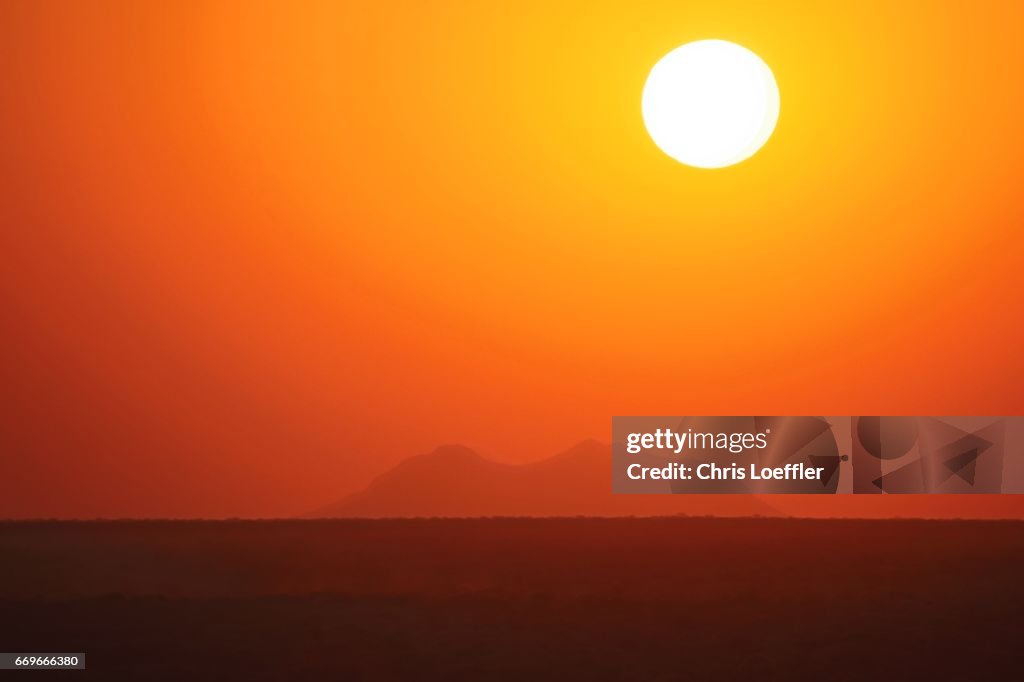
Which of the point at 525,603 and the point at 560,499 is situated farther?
the point at 560,499

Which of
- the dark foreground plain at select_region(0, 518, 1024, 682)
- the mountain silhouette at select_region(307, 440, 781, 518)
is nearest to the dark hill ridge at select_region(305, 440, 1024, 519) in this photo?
the mountain silhouette at select_region(307, 440, 781, 518)

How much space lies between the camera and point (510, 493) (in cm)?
1488

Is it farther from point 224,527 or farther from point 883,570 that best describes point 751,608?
point 224,527

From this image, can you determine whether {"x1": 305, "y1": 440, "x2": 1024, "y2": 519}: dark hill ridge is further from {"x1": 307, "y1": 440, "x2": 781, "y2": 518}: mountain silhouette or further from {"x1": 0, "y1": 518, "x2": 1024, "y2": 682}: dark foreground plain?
{"x1": 0, "y1": 518, "x2": 1024, "y2": 682}: dark foreground plain

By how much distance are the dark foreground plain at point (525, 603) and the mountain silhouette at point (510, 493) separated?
6.29ft

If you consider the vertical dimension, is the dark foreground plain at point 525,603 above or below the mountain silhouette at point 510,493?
below

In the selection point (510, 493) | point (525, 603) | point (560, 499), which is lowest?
point (525, 603)

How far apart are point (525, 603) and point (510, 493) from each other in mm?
7060

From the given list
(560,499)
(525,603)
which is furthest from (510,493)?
(525,603)

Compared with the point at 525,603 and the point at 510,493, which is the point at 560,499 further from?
the point at 525,603

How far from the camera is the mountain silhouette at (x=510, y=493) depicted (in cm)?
1459

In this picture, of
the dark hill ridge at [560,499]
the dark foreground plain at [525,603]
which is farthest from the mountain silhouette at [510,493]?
the dark foreground plain at [525,603]

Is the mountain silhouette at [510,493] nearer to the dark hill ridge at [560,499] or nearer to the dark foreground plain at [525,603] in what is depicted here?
the dark hill ridge at [560,499]

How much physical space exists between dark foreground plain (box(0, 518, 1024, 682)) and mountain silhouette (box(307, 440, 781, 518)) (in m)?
1.92
